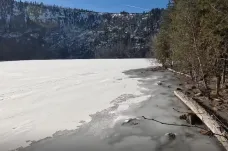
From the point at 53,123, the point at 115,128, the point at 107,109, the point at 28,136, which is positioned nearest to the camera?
the point at 28,136

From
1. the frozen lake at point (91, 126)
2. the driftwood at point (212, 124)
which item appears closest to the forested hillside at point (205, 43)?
the frozen lake at point (91, 126)

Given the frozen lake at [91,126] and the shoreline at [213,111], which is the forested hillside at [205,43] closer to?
the shoreline at [213,111]

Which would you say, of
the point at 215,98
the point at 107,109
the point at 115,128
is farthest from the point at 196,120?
the point at 215,98

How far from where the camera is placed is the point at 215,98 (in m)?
17.0

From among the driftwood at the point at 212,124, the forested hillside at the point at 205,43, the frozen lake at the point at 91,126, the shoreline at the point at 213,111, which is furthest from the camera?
the forested hillside at the point at 205,43

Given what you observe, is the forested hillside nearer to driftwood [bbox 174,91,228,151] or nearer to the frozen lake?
the frozen lake

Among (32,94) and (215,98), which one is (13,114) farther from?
(215,98)

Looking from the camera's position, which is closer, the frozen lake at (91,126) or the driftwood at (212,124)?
the driftwood at (212,124)

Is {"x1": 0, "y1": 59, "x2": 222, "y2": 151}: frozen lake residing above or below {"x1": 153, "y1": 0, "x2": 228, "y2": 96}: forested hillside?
below

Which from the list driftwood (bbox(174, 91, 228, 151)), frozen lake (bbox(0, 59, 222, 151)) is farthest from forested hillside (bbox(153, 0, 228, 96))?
driftwood (bbox(174, 91, 228, 151))

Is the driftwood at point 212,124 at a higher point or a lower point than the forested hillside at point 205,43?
lower

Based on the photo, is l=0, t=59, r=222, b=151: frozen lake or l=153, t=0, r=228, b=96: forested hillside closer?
l=0, t=59, r=222, b=151: frozen lake

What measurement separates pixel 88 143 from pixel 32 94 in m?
12.2

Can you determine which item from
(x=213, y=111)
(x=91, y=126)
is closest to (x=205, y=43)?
(x=213, y=111)
